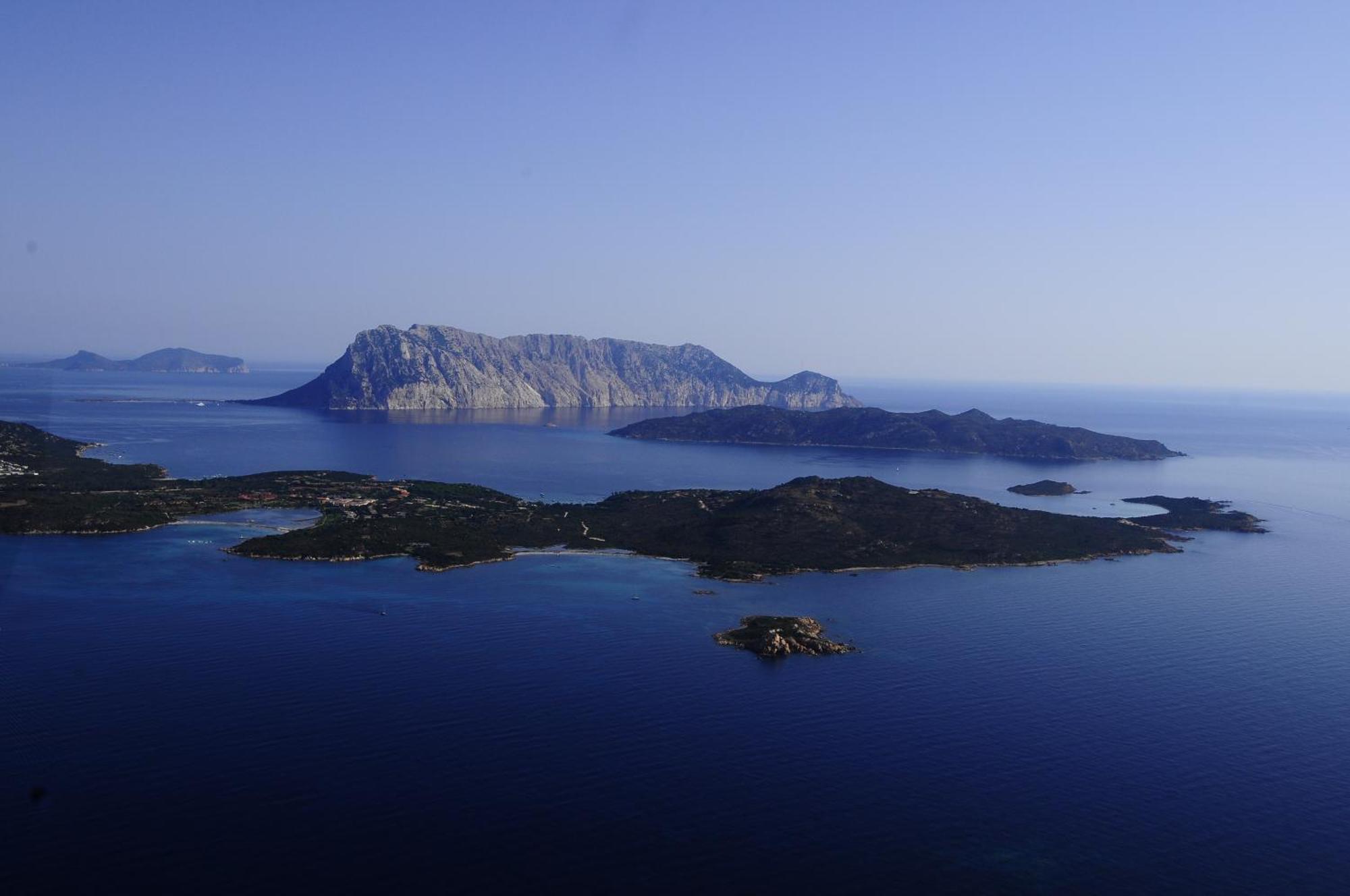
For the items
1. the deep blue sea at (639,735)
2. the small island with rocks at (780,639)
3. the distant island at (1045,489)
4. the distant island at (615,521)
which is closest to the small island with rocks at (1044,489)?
the distant island at (1045,489)

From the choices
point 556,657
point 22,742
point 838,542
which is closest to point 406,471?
point 838,542

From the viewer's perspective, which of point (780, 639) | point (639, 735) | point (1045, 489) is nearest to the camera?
point (639, 735)

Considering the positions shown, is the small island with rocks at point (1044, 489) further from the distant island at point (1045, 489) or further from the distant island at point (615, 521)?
the distant island at point (615, 521)

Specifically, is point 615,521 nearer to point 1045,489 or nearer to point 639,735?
point 639,735

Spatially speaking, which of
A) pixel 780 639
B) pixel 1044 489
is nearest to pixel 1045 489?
pixel 1044 489

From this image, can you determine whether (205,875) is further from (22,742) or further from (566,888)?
(22,742)

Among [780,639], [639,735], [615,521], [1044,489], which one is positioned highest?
[1044,489]
